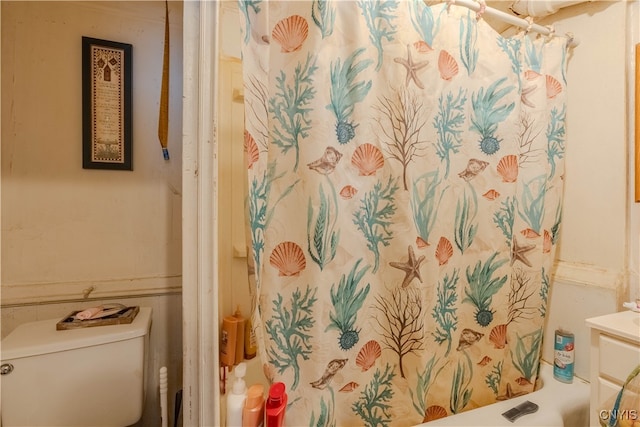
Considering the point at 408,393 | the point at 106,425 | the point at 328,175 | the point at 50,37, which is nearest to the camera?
the point at 328,175

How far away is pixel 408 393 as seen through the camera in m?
0.95

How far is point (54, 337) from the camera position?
3.40ft

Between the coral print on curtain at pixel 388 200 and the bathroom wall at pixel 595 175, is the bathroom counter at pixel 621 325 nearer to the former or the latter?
the bathroom wall at pixel 595 175

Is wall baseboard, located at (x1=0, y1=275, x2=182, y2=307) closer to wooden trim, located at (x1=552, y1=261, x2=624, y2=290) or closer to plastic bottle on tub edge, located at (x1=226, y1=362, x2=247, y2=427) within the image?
plastic bottle on tub edge, located at (x1=226, y1=362, x2=247, y2=427)

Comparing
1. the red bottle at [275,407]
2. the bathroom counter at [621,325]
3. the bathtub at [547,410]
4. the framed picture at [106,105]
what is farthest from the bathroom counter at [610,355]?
the framed picture at [106,105]

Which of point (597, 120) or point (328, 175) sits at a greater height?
point (597, 120)

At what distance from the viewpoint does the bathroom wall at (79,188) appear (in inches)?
46.4

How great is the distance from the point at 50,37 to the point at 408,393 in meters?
1.86

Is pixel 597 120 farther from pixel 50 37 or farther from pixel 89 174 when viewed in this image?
pixel 50 37

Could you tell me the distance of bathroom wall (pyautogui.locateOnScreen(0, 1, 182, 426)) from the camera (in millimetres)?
1178

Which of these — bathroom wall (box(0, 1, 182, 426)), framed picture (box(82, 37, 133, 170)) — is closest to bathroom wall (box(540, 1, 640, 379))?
bathroom wall (box(0, 1, 182, 426))

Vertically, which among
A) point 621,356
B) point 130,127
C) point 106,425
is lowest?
point 106,425

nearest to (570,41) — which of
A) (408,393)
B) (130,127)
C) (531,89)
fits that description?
(531,89)

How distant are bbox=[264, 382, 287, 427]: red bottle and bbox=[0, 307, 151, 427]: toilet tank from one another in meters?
0.65
